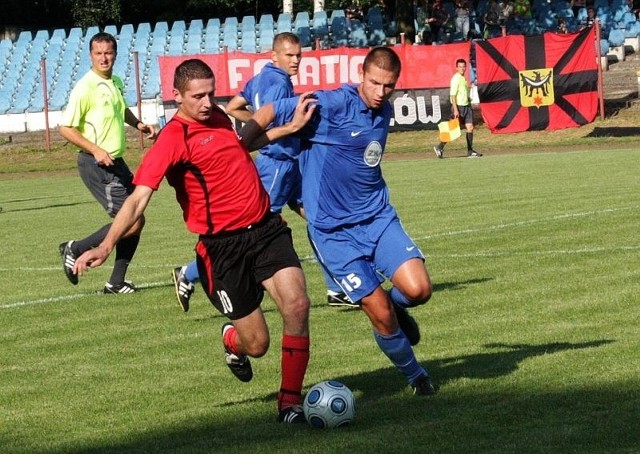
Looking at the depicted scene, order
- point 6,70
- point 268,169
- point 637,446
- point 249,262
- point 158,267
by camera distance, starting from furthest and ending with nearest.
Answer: point 6,70, point 158,267, point 268,169, point 249,262, point 637,446

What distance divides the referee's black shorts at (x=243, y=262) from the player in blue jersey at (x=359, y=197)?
55 centimetres

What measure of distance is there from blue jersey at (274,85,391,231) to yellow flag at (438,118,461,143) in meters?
21.9

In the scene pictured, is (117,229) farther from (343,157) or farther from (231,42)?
(231,42)

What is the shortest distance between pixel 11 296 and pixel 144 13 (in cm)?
4346

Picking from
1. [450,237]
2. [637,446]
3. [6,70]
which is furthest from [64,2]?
[637,446]

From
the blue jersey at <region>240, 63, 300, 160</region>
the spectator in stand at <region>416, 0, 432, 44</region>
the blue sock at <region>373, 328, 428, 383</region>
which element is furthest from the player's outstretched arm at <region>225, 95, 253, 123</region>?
the spectator in stand at <region>416, 0, 432, 44</region>

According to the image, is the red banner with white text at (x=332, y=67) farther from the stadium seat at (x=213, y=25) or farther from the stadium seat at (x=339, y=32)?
the stadium seat at (x=213, y=25)

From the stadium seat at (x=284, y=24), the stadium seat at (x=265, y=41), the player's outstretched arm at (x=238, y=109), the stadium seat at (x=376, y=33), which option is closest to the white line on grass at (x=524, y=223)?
the player's outstretched arm at (x=238, y=109)

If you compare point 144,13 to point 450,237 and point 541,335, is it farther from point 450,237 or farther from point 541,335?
point 541,335

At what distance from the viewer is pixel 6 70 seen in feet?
148

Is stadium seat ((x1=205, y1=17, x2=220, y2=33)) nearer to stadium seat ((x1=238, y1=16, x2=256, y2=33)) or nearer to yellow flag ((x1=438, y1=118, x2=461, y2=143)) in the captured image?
stadium seat ((x1=238, y1=16, x2=256, y2=33))

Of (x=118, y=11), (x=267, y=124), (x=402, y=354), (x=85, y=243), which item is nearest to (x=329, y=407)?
(x=402, y=354)

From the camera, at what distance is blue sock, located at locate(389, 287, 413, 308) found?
721cm

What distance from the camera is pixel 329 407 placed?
616cm
